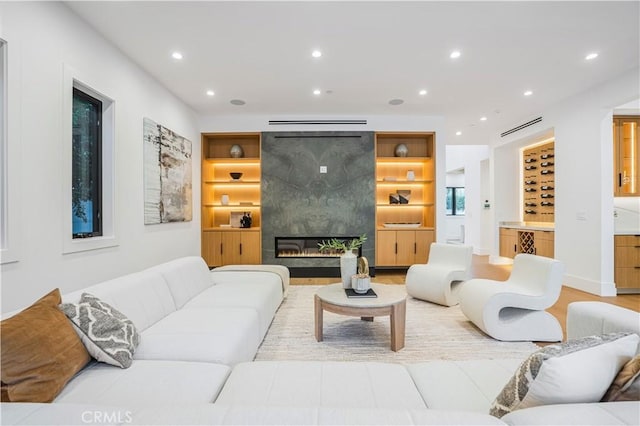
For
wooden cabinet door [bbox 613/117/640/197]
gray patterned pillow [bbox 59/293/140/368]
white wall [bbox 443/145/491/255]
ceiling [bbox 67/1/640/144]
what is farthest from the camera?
white wall [bbox 443/145/491/255]

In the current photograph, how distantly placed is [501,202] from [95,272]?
727 centimetres

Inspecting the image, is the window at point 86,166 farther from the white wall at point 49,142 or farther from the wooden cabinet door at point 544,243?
the wooden cabinet door at point 544,243

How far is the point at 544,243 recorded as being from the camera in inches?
210

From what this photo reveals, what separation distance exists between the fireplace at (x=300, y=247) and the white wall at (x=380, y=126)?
1.81 metres

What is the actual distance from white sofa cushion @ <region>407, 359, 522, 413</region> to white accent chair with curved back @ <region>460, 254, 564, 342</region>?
1.28 m

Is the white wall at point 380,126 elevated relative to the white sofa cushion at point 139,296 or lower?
elevated

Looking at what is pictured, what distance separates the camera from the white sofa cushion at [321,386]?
3.84ft

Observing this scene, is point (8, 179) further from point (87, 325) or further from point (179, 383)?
point (179, 383)

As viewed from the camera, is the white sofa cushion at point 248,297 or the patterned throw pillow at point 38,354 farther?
the white sofa cushion at point 248,297

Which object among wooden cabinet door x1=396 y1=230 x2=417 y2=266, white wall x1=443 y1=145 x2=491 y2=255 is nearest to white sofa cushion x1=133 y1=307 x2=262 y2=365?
wooden cabinet door x1=396 y1=230 x2=417 y2=266

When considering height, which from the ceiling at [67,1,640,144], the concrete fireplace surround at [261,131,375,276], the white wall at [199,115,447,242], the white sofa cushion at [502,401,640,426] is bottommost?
the white sofa cushion at [502,401,640,426]

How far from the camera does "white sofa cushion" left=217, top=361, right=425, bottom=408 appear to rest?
1.17 metres

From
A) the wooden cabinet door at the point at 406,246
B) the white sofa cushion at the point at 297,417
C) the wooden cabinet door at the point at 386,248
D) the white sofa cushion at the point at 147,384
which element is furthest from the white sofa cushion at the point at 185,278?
the wooden cabinet door at the point at 406,246

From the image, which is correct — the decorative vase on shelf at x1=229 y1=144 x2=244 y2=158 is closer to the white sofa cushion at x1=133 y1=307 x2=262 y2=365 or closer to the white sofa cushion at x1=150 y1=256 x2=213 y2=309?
the white sofa cushion at x1=150 y1=256 x2=213 y2=309
